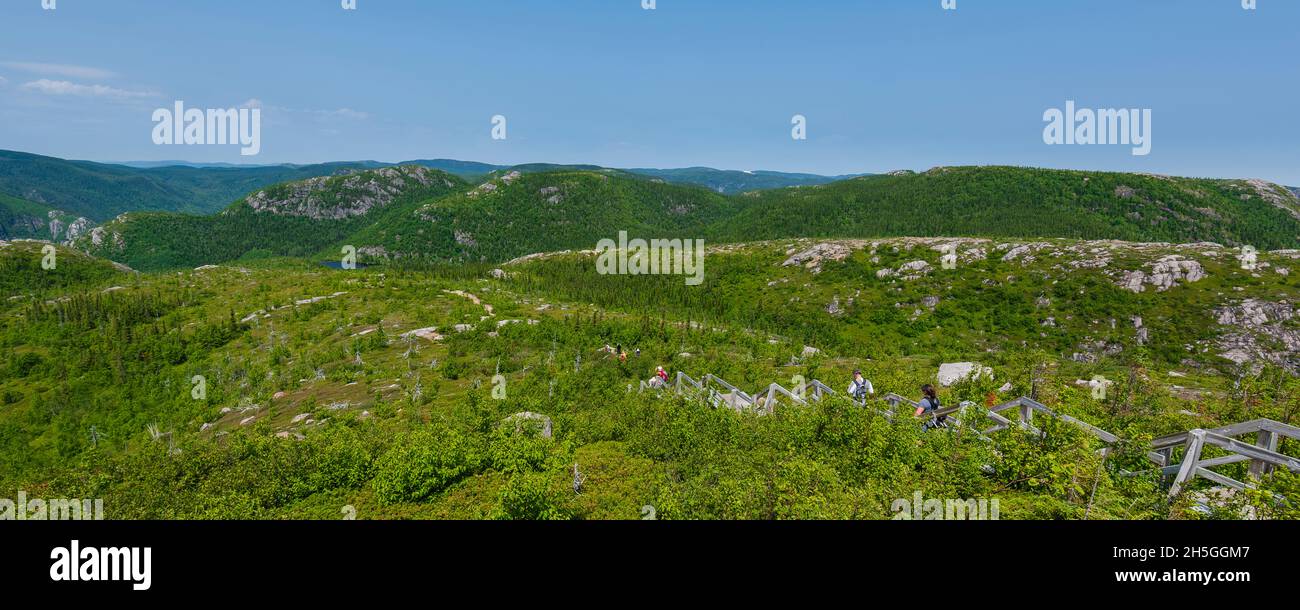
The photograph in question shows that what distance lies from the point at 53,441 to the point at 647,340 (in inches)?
1774

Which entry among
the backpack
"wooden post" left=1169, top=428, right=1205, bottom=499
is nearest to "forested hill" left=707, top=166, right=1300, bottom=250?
the backpack

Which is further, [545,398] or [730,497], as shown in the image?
[545,398]

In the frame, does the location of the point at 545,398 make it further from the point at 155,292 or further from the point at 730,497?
the point at 155,292

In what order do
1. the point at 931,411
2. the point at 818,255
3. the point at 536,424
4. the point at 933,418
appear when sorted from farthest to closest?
the point at 818,255 → the point at 536,424 → the point at 931,411 → the point at 933,418

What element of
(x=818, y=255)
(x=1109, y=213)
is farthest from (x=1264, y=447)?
(x=1109, y=213)

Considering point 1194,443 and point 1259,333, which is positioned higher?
point 1194,443

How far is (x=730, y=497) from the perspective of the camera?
8180 mm

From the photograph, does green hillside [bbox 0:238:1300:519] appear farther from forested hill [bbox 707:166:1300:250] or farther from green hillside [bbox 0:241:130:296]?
forested hill [bbox 707:166:1300:250]

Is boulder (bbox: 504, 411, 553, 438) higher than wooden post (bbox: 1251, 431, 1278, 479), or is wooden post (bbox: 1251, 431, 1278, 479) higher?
wooden post (bbox: 1251, 431, 1278, 479)

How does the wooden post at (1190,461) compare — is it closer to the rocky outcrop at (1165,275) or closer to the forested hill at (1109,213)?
the rocky outcrop at (1165,275)

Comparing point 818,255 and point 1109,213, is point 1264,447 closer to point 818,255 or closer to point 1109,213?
point 818,255

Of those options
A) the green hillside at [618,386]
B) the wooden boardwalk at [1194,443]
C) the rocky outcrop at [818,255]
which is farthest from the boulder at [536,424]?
the rocky outcrop at [818,255]

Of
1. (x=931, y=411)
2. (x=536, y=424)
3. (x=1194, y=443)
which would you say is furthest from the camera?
(x=536, y=424)
